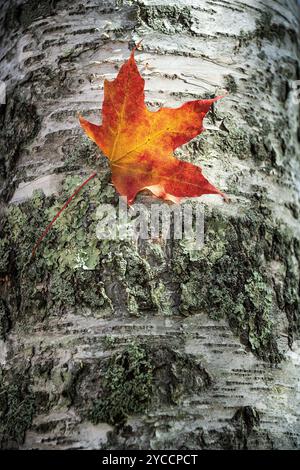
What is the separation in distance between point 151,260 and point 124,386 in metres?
0.27

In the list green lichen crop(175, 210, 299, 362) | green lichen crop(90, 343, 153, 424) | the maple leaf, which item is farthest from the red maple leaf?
Answer: green lichen crop(90, 343, 153, 424)

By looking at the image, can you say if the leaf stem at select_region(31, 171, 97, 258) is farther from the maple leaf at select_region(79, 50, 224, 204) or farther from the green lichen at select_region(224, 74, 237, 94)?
the green lichen at select_region(224, 74, 237, 94)

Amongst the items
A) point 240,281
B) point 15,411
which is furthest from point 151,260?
point 15,411

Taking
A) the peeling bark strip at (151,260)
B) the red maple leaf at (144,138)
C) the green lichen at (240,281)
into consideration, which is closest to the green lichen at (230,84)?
the peeling bark strip at (151,260)

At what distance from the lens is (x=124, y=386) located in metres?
1.21

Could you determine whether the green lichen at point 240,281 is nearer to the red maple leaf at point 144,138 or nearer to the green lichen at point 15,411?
the red maple leaf at point 144,138

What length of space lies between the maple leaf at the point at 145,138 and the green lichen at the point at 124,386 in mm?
336

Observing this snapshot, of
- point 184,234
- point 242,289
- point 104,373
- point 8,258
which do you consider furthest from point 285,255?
point 8,258

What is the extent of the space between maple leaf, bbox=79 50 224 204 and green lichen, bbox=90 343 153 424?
0.34m

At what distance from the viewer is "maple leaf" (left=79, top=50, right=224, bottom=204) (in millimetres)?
1314

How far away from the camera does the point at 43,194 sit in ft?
4.59
